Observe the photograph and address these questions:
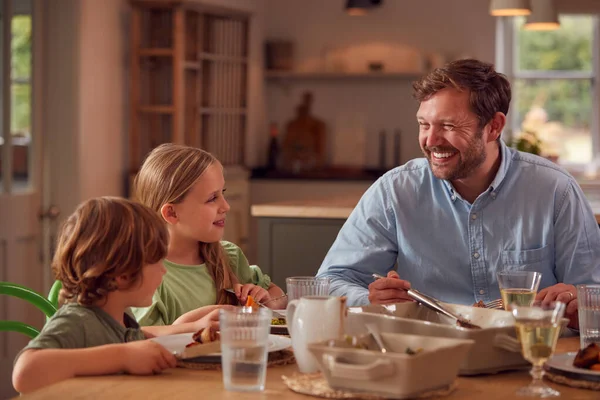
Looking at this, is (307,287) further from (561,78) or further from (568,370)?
(561,78)

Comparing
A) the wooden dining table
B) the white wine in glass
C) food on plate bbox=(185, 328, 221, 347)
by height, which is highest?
the white wine in glass

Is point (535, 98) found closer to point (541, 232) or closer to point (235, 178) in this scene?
point (235, 178)

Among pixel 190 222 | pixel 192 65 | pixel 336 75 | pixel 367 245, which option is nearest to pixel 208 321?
pixel 190 222

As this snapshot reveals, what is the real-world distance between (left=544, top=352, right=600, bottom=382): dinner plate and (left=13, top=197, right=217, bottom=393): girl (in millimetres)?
585

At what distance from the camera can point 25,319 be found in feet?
13.9

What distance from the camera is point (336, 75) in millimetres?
6695

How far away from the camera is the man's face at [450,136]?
7.66 ft

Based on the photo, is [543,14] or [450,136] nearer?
[450,136]

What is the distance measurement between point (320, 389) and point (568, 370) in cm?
39

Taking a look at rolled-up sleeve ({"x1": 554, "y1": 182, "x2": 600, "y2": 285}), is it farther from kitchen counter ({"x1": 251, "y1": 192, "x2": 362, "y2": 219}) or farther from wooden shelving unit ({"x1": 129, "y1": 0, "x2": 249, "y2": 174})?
wooden shelving unit ({"x1": 129, "y1": 0, "x2": 249, "y2": 174})

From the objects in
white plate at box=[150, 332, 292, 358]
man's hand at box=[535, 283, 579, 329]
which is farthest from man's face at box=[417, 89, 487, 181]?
white plate at box=[150, 332, 292, 358]

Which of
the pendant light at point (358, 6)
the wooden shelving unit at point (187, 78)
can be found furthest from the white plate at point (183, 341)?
the pendant light at point (358, 6)

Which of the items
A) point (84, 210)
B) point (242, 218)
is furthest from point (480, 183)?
point (242, 218)

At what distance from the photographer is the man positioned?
7.47 ft
